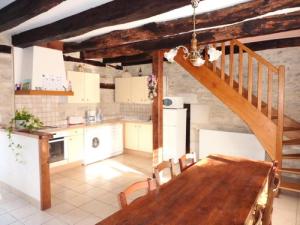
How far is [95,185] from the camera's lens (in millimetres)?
3914

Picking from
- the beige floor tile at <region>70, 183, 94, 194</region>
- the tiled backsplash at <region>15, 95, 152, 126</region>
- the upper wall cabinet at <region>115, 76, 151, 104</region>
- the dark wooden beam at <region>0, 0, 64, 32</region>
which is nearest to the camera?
the dark wooden beam at <region>0, 0, 64, 32</region>

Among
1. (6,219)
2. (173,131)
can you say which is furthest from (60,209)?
(173,131)

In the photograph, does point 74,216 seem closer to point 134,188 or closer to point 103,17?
point 134,188

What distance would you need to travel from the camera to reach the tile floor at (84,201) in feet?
9.34

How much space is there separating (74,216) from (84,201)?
1.36 feet

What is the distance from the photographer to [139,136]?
226 inches

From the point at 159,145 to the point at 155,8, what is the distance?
2532 millimetres

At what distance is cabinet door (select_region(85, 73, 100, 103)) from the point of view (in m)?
5.31

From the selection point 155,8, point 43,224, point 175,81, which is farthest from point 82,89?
point 155,8

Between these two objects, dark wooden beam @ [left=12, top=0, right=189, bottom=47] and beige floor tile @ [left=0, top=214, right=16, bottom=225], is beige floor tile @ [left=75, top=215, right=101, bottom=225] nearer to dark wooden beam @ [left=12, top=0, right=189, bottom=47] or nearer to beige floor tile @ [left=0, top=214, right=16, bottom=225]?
beige floor tile @ [left=0, top=214, right=16, bottom=225]

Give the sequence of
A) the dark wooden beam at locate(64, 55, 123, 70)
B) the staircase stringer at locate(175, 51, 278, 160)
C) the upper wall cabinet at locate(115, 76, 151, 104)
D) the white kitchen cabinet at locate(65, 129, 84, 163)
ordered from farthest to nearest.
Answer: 1. the upper wall cabinet at locate(115, 76, 151, 104)
2. the dark wooden beam at locate(64, 55, 123, 70)
3. the white kitchen cabinet at locate(65, 129, 84, 163)
4. the staircase stringer at locate(175, 51, 278, 160)

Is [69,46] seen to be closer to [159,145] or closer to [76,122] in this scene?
[76,122]

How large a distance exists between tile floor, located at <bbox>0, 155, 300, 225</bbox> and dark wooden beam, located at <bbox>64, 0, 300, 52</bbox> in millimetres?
2336

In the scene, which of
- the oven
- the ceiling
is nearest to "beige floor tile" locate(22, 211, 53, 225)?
the oven
